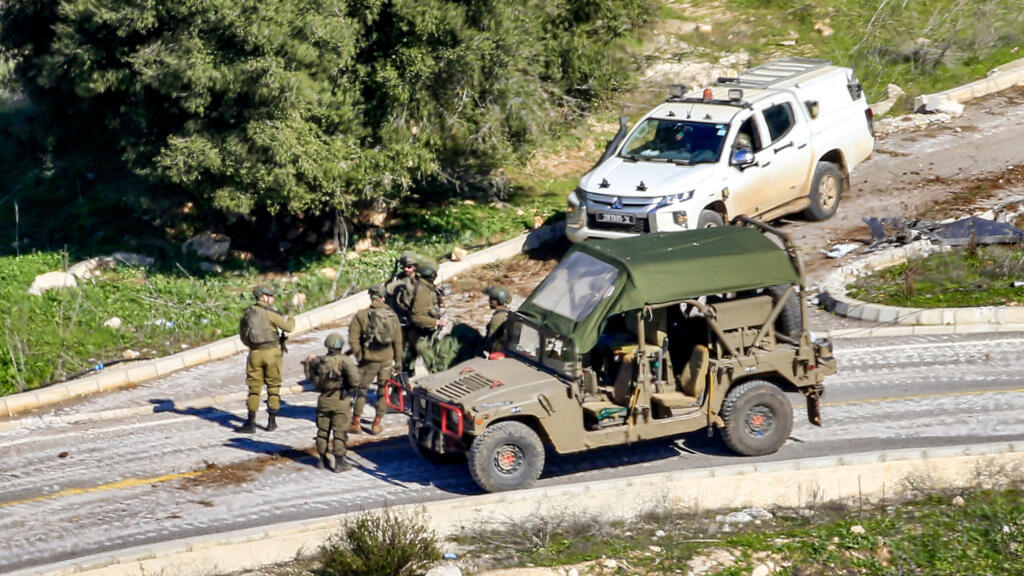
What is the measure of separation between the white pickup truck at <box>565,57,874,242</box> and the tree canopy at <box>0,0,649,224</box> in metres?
2.48

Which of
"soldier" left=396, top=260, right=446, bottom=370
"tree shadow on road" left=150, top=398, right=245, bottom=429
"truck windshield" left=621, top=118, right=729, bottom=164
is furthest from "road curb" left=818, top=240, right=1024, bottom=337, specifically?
"tree shadow on road" left=150, top=398, right=245, bottom=429

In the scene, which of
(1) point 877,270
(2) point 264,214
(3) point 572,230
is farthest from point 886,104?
(2) point 264,214

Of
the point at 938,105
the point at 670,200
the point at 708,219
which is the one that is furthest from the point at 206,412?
the point at 938,105

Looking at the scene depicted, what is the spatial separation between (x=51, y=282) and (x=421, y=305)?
305 inches

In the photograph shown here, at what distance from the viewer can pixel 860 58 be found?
24812mm

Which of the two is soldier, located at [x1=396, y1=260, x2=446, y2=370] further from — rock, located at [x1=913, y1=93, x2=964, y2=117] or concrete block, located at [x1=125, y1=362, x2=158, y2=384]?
rock, located at [x1=913, y1=93, x2=964, y2=117]

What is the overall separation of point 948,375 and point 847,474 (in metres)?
3.20

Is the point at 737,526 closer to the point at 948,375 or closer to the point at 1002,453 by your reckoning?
the point at 1002,453

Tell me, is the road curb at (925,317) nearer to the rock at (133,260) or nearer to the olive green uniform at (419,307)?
the olive green uniform at (419,307)

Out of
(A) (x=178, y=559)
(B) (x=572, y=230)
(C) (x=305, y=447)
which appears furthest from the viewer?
(B) (x=572, y=230)

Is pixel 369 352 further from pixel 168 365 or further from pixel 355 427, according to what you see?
pixel 168 365

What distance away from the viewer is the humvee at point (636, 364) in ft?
35.4

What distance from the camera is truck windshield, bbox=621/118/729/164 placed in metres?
16.7

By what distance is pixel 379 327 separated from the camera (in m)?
12.4
